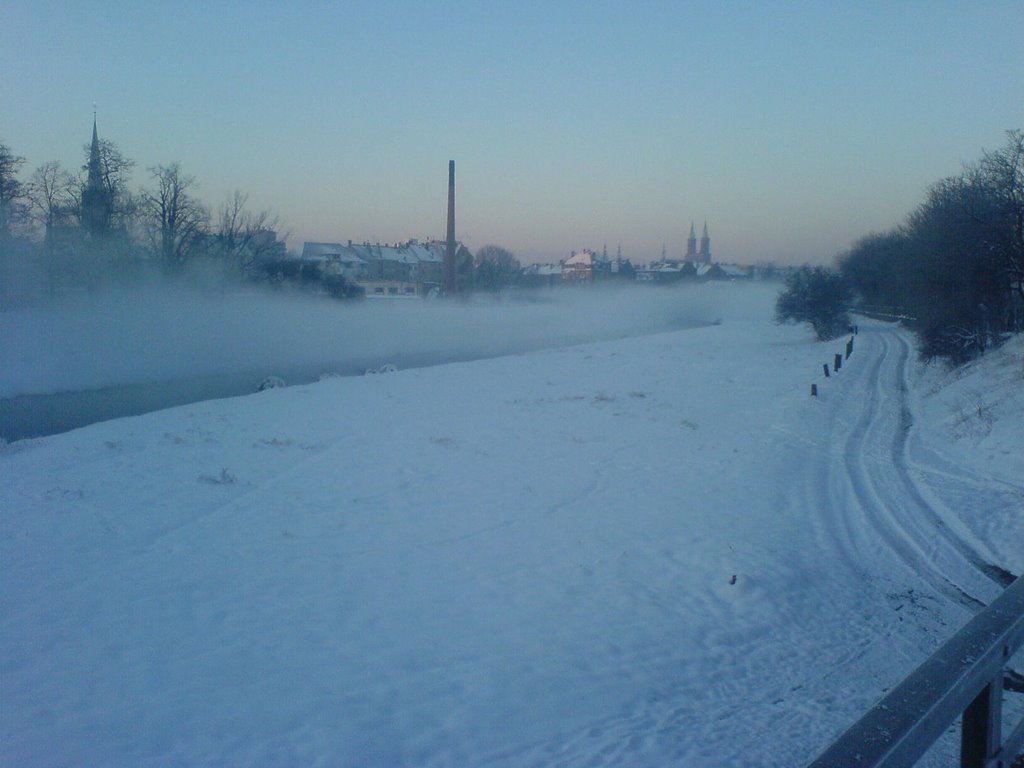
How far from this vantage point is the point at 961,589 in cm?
777

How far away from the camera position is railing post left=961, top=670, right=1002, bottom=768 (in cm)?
233

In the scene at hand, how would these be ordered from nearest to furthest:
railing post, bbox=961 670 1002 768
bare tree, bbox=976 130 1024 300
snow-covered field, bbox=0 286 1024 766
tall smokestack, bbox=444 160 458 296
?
railing post, bbox=961 670 1002 768 < snow-covered field, bbox=0 286 1024 766 < bare tree, bbox=976 130 1024 300 < tall smokestack, bbox=444 160 458 296

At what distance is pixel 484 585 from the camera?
8.06m

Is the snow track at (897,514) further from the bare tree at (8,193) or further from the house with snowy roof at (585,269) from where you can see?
the house with snowy roof at (585,269)

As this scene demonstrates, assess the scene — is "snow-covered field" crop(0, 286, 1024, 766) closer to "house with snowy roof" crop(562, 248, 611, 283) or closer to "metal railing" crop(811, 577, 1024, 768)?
"metal railing" crop(811, 577, 1024, 768)

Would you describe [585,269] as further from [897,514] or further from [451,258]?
[897,514]

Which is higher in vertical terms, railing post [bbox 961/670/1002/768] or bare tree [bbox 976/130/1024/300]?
bare tree [bbox 976/130/1024/300]

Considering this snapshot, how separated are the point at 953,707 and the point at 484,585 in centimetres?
632

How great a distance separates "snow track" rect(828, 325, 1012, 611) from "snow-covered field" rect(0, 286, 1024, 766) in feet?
0.22

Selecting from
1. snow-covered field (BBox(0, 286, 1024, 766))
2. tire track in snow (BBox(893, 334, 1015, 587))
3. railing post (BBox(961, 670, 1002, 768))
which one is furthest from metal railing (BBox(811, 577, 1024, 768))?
tire track in snow (BBox(893, 334, 1015, 587))

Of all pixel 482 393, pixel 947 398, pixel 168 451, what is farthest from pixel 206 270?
pixel 947 398

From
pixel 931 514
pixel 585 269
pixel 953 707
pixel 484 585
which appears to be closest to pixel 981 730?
pixel 953 707

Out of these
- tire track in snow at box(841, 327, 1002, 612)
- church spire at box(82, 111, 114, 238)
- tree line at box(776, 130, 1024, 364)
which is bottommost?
tire track in snow at box(841, 327, 1002, 612)

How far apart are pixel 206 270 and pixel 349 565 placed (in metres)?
53.1
